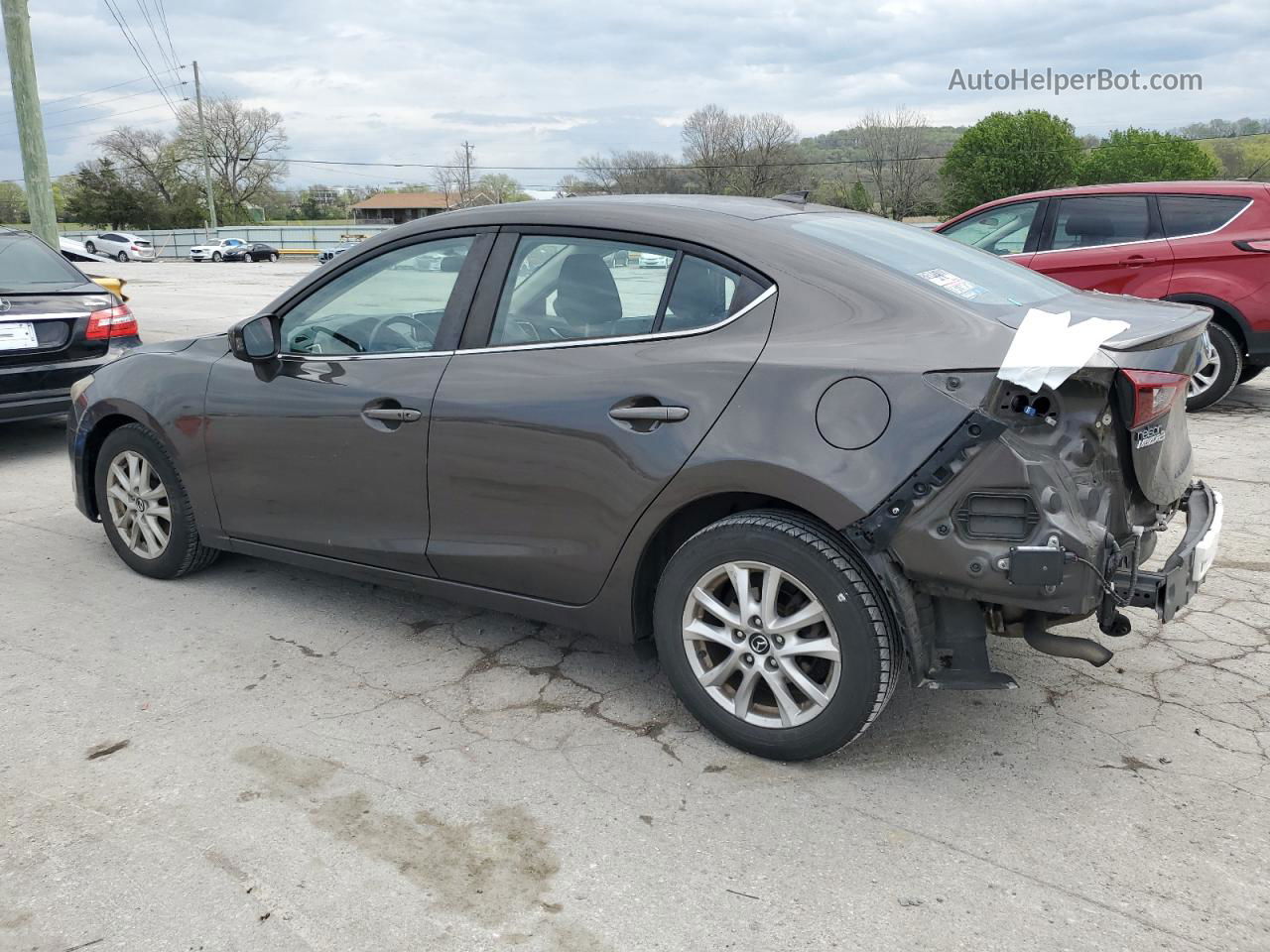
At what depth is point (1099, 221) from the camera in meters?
8.64

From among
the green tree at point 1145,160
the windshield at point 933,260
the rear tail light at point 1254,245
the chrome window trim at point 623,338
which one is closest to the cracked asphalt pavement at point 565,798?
the chrome window trim at point 623,338

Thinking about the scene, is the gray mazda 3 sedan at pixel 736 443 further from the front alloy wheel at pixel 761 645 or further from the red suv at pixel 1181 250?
the red suv at pixel 1181 250

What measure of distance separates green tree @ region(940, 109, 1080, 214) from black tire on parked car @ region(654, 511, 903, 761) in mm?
67307

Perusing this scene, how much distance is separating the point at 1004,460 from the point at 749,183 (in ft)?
188

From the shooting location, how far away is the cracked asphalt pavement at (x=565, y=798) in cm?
249

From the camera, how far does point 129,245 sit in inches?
2184

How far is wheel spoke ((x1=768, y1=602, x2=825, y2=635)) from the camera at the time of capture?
9.78 ft

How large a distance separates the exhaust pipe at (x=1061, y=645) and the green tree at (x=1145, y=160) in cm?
7617

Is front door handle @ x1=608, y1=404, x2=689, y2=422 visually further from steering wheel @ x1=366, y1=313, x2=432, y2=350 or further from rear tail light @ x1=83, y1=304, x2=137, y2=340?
rear tail light @ x1=83, y1=304, x2=137, y2=340

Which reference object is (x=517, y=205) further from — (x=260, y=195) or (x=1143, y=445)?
(x=260, y=195)

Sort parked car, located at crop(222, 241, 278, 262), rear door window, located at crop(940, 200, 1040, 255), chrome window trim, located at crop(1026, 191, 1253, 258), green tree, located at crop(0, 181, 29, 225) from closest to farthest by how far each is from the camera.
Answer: chrome window trim, located at crop(1026, 191, 1253, 258), rear door window, located at crop(940, 200, 1040, 255), parked car, located at crop(222, 241, 278, 262), green tree, located at crop(0, 181, 29, 225)

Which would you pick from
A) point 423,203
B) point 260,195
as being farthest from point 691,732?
point 423,203

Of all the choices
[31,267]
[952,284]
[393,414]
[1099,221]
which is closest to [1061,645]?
[952,284]

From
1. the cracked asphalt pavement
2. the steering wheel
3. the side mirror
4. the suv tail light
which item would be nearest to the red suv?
the suv tail light
